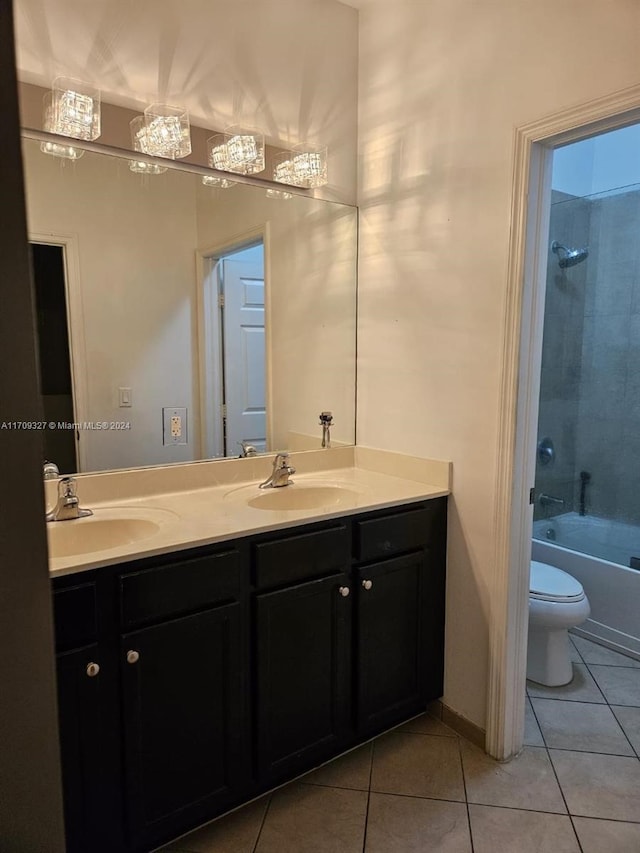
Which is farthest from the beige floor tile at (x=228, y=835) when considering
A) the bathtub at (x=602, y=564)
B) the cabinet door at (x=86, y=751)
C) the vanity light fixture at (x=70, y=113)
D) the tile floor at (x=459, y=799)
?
the vanity light fixture at (x=70, y=113)

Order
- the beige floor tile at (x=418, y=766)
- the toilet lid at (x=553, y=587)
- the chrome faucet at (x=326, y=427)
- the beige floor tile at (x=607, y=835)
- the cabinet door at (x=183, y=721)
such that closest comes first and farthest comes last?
the cabinet door at (x=183, y=721), the beige floor tile at (x=607, y=835), the beige floor tile at (x=418, y=766), the toilet lid at (x=553, y=587), the chrome faucet at (x=326, y=427)

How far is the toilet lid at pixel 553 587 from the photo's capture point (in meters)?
2.28

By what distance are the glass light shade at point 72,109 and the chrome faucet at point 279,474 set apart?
1244 millimetres

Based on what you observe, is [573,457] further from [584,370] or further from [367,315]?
[367,315]

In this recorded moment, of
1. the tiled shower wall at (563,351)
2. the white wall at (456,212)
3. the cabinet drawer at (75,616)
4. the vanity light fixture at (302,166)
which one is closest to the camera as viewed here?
the cabinet drawer at (75,616)

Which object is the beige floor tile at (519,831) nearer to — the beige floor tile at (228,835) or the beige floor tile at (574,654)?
the beige floor tile at (228,835)

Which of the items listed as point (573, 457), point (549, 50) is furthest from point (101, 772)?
point (573, 457)

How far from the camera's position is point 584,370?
3037 millimetres

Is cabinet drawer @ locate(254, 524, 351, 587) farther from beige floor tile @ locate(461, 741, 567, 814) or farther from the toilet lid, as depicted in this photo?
the toilet lid

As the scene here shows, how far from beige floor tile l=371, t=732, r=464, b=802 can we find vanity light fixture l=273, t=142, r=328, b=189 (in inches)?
84.6

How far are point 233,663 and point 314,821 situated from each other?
56 centimetres

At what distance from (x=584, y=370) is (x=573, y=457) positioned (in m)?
0.49

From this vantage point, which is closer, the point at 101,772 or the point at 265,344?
the point at 101,772

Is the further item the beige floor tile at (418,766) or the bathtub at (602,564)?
the bathtub at (602,564)
